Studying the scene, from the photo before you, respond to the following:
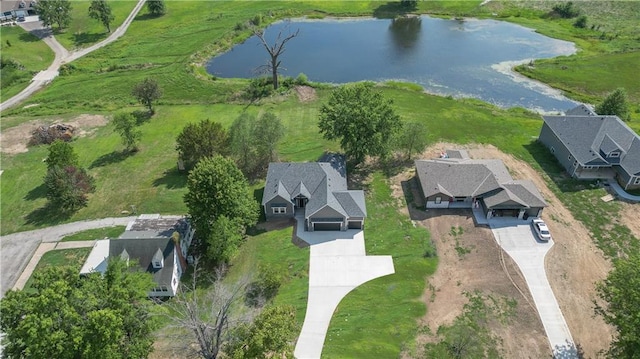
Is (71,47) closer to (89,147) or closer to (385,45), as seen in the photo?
(89,147)

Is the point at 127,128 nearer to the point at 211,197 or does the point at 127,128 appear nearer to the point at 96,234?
the point at 96,234

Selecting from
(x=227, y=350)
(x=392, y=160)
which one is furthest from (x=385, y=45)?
(x=227, y=350)

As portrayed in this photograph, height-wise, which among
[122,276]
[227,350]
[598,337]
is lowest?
[598,337]

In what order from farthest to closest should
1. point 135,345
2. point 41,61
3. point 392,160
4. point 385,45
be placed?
point 385,45, point 41,61, point 392,160, point 135,345

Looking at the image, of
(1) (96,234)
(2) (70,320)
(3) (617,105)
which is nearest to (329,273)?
(2) (70,320)

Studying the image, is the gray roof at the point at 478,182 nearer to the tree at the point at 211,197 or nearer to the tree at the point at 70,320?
the tree at the point at 211,197

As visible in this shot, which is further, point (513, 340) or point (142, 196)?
point (142, 196)
